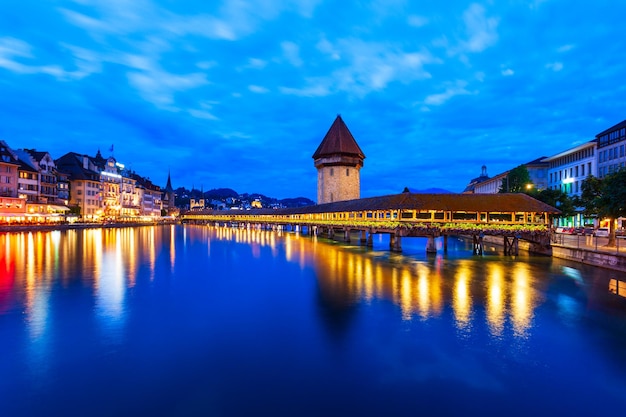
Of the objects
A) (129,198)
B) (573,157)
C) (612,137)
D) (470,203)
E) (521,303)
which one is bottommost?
(521,303)

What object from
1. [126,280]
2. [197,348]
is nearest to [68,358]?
[197,348]

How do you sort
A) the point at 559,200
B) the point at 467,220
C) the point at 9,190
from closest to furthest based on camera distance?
the point at 467,220, the point at 559,200, the point at 9,190

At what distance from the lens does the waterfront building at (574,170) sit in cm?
5399

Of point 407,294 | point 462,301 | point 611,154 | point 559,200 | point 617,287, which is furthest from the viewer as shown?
point 611,154

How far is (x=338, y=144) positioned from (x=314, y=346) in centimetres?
5700

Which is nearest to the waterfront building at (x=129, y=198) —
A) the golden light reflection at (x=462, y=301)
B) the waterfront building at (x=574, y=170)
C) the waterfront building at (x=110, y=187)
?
the waterfront building at (x=110, y=187)

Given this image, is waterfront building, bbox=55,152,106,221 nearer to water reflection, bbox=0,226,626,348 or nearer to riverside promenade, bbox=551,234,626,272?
water reflection, bbox=0,226,626,348

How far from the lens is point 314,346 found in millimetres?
10797

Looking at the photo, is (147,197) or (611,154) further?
(147,197)

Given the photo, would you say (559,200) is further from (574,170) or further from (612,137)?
(574,170)

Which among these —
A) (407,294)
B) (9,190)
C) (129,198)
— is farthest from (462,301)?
(129,198)

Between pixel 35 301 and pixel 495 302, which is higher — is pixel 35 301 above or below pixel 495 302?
above

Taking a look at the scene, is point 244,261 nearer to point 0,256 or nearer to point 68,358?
point 0,256

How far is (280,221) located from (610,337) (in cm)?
6758
